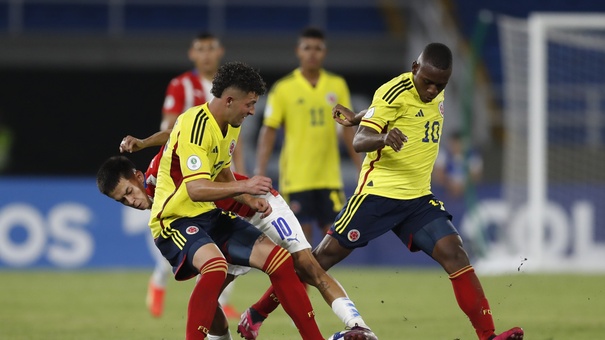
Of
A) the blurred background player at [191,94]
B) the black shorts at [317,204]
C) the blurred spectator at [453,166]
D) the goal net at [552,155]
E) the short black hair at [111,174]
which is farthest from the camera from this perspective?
the blurred spectator at [453,166]

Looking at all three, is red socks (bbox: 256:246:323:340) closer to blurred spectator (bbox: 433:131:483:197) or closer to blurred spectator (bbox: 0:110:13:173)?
blurred spectator (bbox: 433:131:483:197)

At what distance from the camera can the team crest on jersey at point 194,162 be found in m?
6.61

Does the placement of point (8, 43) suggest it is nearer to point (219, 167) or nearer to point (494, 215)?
point (494, 215)

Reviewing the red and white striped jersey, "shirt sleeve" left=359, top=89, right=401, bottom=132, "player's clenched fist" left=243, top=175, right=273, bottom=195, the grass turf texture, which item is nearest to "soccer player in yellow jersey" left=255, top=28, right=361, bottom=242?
the red and white striped jersey

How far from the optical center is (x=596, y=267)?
15.5 metres

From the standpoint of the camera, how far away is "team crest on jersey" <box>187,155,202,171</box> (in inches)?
260

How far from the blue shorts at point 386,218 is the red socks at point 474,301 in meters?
0.29

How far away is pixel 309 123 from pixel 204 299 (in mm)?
3845

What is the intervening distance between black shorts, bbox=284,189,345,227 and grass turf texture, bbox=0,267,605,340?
886 millimetres

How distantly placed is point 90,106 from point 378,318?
470 inches

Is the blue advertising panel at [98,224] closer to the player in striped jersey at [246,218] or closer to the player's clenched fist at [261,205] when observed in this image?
the player in striped jersey at [246,218]

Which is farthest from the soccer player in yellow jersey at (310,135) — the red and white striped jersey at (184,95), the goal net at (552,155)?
the goal net at (552,155)

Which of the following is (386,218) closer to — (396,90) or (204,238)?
(396,90)

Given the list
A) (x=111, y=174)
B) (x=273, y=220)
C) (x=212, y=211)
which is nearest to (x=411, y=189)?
(x=273, y=220)
